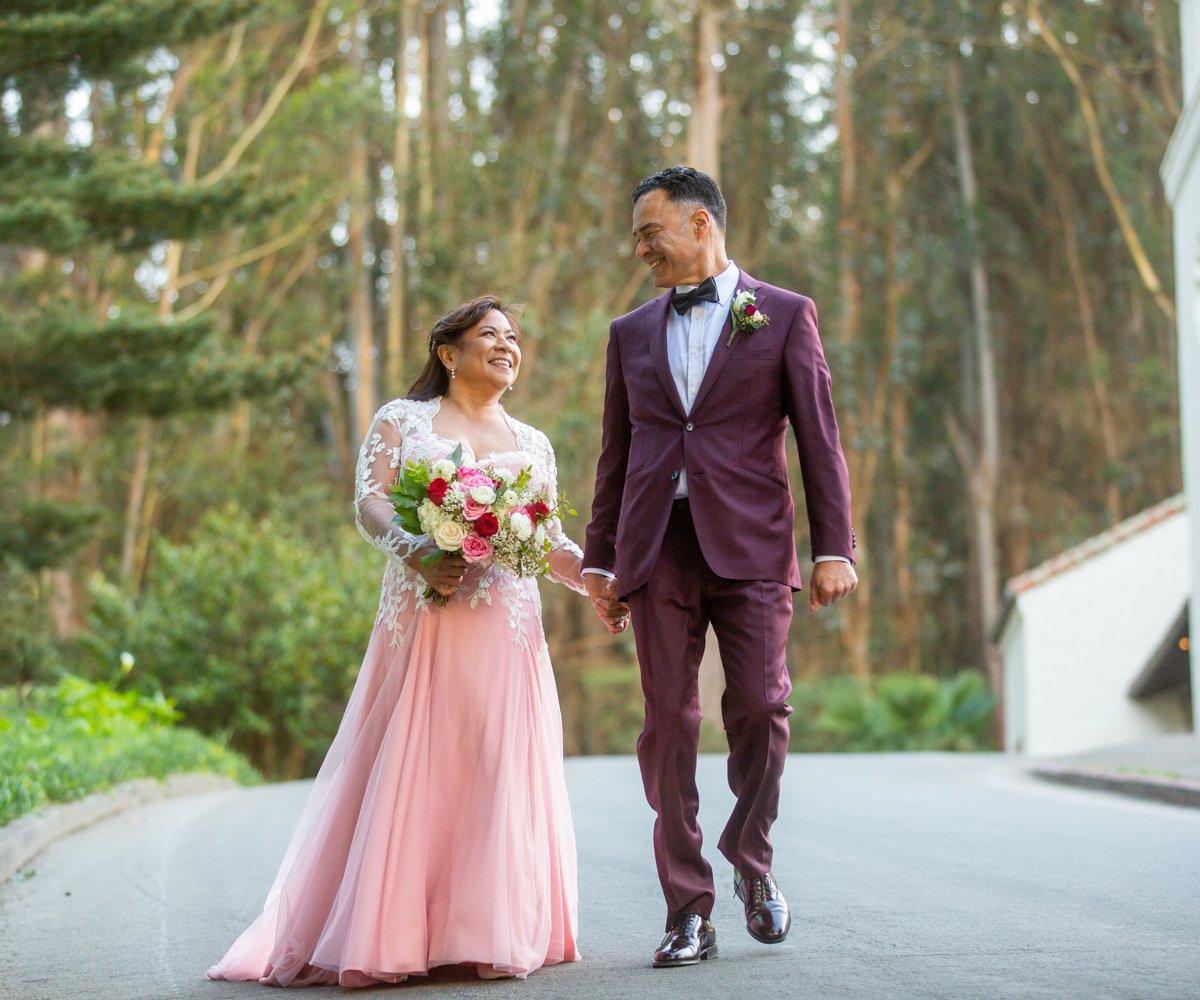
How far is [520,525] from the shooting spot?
5.60 metres

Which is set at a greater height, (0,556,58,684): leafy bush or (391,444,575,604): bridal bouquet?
(391,444,575,604): bridal bouquet

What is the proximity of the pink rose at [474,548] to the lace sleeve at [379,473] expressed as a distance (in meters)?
0.43

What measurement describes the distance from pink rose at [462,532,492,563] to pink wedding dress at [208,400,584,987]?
0.26 metres

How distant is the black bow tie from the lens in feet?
18.1

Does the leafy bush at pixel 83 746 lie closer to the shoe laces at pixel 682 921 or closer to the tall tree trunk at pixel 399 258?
the shoe laces at pixel 682 921

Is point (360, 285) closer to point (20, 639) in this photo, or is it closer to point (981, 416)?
point (981, 416)

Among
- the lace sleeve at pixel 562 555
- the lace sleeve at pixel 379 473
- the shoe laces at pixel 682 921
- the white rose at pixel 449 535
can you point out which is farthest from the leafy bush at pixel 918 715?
the white rose at pixel 449 535

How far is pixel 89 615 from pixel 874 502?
993 inches

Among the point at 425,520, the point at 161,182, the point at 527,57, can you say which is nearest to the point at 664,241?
the point at 425,520

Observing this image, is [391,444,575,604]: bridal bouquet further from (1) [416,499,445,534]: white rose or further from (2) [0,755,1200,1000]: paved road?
(2) [0,755,1200,1000]: paved road

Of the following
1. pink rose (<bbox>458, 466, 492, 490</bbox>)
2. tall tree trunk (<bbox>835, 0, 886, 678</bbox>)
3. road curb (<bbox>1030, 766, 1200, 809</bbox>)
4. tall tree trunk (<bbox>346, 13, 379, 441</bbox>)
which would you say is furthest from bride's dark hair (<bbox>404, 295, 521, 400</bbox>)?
tall tree trunk (<bbox>835, 0, 886, 678</bbox>)

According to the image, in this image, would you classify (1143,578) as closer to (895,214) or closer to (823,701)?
(823,701)

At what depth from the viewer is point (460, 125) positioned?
36.4 meters

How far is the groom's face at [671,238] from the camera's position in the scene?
549cm
